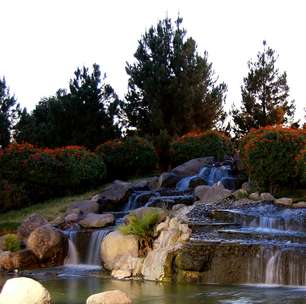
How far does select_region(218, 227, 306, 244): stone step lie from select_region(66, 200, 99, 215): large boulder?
671cm

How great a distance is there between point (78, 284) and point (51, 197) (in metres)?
11.2

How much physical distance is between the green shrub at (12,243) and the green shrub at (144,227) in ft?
10.2

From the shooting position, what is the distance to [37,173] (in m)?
22.9

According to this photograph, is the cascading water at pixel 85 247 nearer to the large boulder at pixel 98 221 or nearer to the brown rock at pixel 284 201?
the large boulder at pixel 98 221

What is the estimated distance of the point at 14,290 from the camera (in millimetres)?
9055

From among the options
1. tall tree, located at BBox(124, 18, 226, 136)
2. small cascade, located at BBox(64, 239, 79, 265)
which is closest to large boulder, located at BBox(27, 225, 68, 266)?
small cascade, located at BBox(64, 239, 79, 265)

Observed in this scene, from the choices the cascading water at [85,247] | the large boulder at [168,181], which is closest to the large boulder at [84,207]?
the cascading water at [85,247]

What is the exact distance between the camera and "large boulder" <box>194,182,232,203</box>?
19.0m

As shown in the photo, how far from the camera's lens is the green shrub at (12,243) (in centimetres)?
1636

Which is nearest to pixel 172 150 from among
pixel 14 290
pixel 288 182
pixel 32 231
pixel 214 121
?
pixel 214 121

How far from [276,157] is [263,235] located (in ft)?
17.3

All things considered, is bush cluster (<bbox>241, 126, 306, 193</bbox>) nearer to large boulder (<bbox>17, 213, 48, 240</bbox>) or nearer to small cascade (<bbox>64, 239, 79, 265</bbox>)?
small cascade (<bbox>64, 239, 79, 265</bbox>)

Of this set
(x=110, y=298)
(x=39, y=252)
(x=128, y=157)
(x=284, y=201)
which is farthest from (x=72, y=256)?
(x=128, y=157)

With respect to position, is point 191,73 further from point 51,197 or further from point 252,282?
point 252,282
